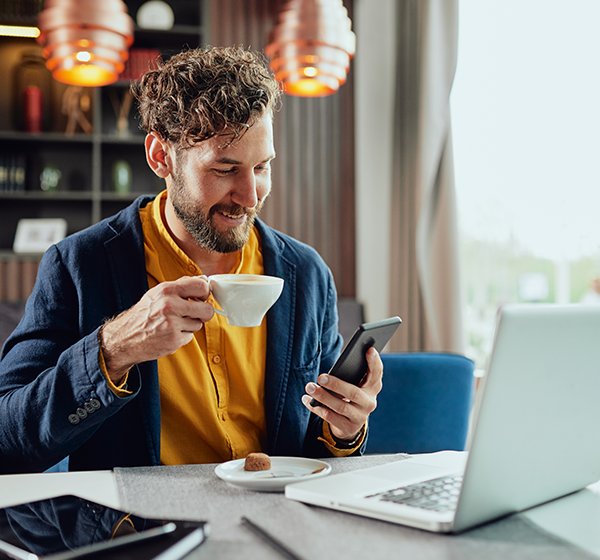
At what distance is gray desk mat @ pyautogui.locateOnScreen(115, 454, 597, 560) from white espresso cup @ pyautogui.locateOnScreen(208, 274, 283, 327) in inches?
10.3

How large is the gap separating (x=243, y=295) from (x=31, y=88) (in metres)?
3.38

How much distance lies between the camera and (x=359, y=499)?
0.73 m

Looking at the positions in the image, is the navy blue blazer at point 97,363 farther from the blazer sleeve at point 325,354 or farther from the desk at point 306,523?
the desk at point 306,523

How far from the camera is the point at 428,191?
3.04 metres

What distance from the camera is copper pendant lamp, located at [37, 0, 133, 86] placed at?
2154mm

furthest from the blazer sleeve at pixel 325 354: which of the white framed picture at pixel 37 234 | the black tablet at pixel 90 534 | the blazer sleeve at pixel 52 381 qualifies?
the white framed picture at pixel 37 234

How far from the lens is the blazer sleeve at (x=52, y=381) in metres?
0.99

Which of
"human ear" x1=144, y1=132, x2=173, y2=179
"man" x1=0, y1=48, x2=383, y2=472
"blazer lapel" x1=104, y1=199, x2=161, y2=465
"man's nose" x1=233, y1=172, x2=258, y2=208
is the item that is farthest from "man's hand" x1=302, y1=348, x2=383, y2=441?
"human ear" x1=144, y1=132, x2=173, y2=179

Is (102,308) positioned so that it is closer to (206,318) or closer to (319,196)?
(206,318)

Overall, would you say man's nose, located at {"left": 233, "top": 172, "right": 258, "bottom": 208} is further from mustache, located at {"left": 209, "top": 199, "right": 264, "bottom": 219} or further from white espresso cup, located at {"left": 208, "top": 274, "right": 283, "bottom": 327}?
white espresso cup, located at {"left": 208, "top": 274, "right": 283, "bottom": 327}

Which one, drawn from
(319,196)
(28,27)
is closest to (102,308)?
(319,196)

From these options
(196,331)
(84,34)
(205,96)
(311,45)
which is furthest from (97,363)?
(311,45)

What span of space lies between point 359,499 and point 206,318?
1.17ft

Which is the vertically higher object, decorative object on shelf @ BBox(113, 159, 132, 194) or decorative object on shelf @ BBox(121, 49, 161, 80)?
decorative object on shelf @ BBox(121, 49, 161, 80)
